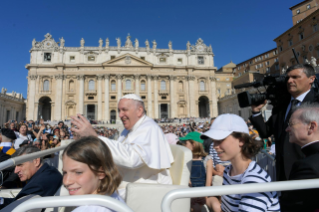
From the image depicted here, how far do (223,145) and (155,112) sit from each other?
35340 mm

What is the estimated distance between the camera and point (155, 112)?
36906 millimetres

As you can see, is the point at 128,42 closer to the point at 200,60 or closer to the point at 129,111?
the point at 200,60

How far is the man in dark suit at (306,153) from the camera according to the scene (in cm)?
123

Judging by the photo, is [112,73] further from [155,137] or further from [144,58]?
[155,137]

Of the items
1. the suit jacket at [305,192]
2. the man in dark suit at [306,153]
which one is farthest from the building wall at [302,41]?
the suit jacket at [305,192]

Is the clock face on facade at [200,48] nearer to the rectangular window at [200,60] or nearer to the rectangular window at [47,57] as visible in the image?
the rectangular window at [200,60]

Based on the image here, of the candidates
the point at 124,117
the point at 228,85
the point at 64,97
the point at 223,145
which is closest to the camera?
the point at 223,145

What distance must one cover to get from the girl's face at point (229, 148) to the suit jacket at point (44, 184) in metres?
1.78

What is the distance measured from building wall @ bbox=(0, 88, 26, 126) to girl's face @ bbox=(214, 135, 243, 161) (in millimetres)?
37077

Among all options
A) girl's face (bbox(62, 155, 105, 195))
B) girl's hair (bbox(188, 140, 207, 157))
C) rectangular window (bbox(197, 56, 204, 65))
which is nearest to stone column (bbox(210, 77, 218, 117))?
rectangular window (bbox(197, 56, 204, 65))

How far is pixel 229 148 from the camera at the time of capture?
1.61 metres

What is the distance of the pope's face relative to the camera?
8.19 feet

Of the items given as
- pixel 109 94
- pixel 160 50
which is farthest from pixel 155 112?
pixel 160 50

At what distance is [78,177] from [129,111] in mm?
1228
